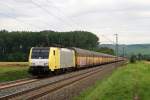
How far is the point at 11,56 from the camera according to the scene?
122500mm

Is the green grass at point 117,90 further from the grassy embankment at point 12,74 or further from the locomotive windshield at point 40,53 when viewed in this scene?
the grassy embankment at point 12,74

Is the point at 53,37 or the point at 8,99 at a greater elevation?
the point at 53,37

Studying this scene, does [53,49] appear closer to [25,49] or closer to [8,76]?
[8,76]

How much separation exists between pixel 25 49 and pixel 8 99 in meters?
117

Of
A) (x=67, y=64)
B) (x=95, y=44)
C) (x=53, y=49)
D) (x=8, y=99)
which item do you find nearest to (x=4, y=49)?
(x=95, y=44)

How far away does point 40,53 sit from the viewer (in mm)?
40688

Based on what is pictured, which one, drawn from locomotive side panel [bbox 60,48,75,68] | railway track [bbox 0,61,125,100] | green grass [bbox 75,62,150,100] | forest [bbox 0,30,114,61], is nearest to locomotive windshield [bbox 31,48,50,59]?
locomotive side panel [bbox 60,48,75,68]

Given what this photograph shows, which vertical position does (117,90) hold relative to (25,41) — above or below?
below

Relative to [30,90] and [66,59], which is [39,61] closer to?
[66,59]

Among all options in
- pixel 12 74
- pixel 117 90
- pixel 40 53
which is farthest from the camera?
pixel 12 74

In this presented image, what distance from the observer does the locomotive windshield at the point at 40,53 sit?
133 feet

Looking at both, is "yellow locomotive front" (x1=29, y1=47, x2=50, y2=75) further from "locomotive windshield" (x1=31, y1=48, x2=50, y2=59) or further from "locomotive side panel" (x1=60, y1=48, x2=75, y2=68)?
"locomotive side panel" (x1=60, y1=48, x2=75, y2=68)

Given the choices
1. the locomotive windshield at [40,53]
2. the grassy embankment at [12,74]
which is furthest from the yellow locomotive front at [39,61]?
the grassy embankment at [12,74]

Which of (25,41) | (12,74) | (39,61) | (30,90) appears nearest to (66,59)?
(12,74)
